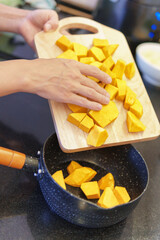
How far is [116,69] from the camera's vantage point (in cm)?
127

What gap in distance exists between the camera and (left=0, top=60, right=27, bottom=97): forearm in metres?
1.05

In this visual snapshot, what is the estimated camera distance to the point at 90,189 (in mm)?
993

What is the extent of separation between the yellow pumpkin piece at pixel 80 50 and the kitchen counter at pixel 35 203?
1.10ft

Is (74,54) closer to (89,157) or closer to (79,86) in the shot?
(79,86)

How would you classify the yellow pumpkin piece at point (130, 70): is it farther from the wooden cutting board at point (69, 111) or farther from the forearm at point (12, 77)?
the forearm at point (12, 77)

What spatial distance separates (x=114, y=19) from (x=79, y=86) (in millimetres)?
788

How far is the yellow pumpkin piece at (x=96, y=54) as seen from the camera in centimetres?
129

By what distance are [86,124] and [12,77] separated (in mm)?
335

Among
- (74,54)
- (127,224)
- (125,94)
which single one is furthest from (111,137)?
(74,54)

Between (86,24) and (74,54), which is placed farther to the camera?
(86,24)

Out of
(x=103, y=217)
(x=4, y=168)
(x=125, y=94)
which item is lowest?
(x=4, y=168)

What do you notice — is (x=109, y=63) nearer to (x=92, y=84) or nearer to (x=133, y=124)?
(x=92, y=84)

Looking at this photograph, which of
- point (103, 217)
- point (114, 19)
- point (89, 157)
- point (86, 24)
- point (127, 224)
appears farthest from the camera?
point (114, 19)

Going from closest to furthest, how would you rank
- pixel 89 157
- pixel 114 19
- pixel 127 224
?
pixel 127 224, pixel 89 157, pixel 114 19
